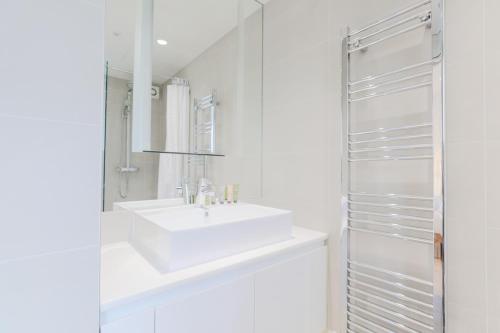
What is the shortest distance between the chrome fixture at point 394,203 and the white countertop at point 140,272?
41 centimetres

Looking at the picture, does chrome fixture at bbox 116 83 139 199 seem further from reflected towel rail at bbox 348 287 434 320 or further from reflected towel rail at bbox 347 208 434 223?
reflected towel rail at bbox 348 287 434 320

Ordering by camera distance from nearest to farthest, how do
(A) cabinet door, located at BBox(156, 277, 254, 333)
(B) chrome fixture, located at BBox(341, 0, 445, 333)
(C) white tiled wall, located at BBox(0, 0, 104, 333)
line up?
(C) white tiled wall, located at BBox(0, 0, 104, 333) < (A) cabinet door, located at BBox(156, 277, 254, 333) < (B) chrome fixture, located at BBox(341, 0, 445, 333)

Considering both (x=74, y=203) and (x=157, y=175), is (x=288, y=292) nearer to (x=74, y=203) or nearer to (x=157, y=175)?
(x=157, y=175)

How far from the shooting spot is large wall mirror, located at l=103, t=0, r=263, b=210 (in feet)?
4.29

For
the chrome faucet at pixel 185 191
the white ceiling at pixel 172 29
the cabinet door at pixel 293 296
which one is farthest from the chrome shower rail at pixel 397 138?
the white ceiling at pixel 172 29

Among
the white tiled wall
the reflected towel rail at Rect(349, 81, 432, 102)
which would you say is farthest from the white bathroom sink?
the reflected towel rail at Rect(349, 81, 432, 102)

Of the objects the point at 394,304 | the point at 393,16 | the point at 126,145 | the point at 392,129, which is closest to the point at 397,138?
the point at 392,129

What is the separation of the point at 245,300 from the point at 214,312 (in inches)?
6.5

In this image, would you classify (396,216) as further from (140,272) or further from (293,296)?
(140,272)

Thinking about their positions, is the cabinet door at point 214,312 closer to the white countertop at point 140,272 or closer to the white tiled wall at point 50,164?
the white countertop at point 140,272

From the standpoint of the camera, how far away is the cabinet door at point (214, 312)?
3.00 feet

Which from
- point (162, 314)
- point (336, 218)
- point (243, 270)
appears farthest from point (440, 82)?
point (162, 314)

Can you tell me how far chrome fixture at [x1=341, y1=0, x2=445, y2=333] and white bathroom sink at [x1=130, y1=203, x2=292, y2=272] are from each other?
1.39 ft

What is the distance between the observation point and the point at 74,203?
73cm
